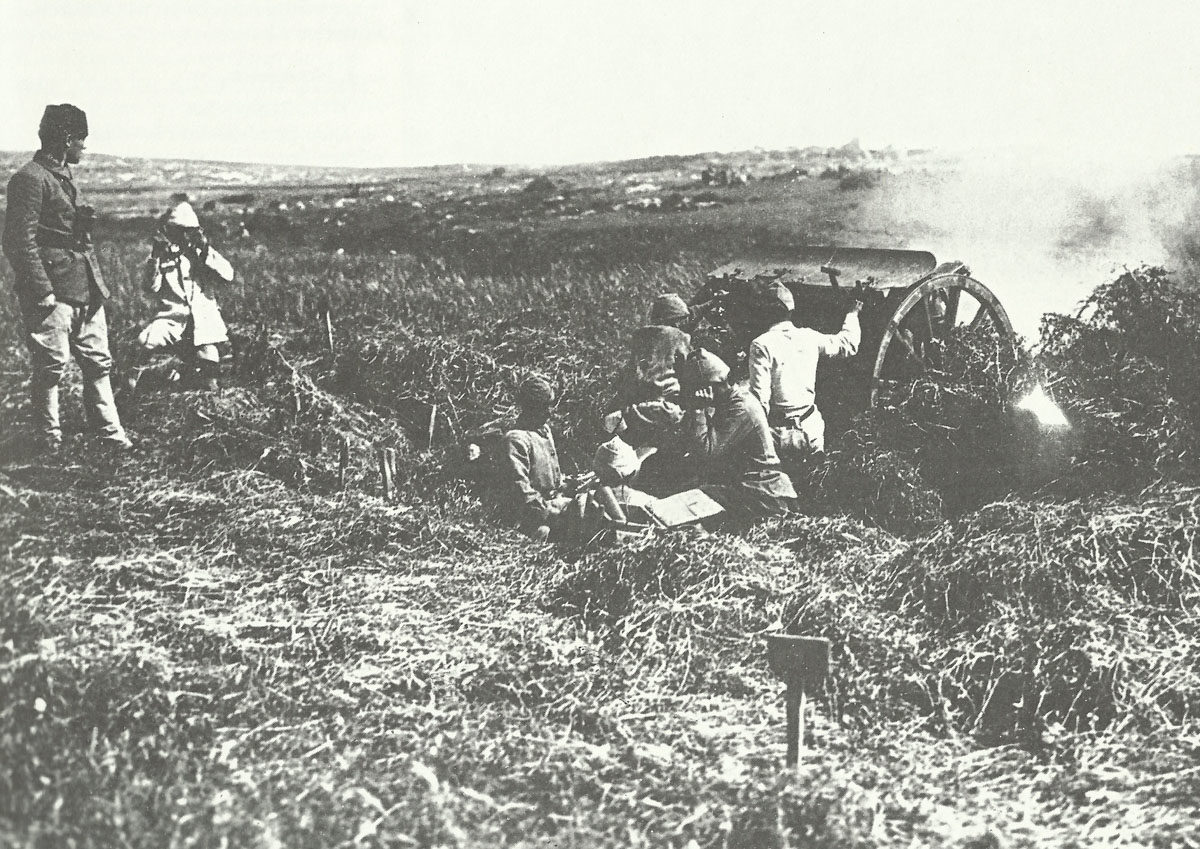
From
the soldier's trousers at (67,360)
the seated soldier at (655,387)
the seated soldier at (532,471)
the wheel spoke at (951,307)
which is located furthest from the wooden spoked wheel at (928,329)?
the soldier's trousers at (67,360)

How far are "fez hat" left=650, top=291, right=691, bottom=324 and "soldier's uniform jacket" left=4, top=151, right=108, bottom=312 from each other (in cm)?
296

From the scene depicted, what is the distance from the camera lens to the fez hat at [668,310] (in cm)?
580

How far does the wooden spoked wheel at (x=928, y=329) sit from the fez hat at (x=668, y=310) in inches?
45.6

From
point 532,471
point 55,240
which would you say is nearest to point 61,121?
point 55,240

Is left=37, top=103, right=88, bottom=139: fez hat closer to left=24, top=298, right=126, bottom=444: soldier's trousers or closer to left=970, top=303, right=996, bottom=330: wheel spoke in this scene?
left=24, top=298, right=126, bottom=444: soldier's trousers

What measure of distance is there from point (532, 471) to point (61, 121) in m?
2.87

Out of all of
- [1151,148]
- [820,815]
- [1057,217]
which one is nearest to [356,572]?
[820,815]

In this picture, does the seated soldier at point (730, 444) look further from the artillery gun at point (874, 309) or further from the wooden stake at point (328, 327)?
the wooden stake at point (328, 327)

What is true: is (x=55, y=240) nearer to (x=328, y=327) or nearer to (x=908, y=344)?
(x=328, y=327)

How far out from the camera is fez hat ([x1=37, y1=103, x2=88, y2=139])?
15.6 feet

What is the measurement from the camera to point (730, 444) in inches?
216

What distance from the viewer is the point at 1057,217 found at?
6.09m

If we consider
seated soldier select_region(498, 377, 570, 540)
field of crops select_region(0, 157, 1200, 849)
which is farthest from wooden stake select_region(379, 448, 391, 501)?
seated soldier select_region(498, 377, 570, 540)

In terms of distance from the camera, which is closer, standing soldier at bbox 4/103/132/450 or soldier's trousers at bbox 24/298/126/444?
standing soldier at bbox 4/103/132/450
